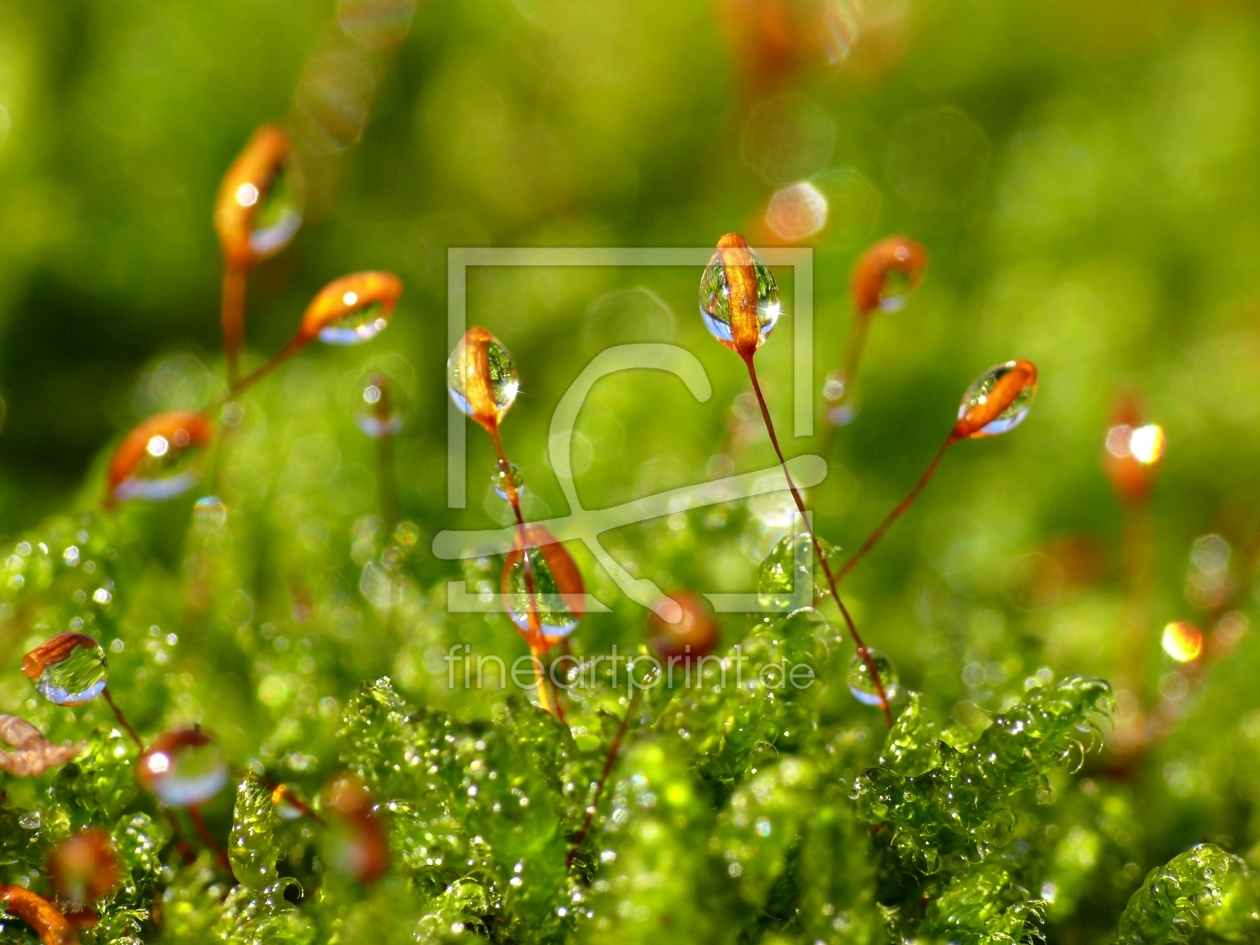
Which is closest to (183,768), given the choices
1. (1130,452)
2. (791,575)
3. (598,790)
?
(598,790)

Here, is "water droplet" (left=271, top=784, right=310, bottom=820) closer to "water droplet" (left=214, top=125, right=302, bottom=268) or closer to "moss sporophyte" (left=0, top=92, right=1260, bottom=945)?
"moss sporophyte" (left=0, top=92, right=1260, bottom=945)

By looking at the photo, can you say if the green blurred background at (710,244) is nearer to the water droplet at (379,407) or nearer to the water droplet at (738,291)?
the water droplet at (379,407)

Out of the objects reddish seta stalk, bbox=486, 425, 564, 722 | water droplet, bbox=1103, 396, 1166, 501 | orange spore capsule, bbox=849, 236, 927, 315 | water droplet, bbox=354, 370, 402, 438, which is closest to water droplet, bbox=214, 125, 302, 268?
water droplet, bbox=354, 370, 402, 438

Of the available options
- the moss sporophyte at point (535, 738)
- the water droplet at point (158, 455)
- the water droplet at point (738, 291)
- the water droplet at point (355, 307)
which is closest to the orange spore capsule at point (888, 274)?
the moss sporophyte at point (535, 738)

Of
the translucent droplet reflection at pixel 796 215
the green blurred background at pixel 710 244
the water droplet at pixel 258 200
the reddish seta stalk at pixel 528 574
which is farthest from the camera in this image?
the translucent droplet reflection at pixel 796 215

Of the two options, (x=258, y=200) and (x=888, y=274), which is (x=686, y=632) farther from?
(x=258, y=200)

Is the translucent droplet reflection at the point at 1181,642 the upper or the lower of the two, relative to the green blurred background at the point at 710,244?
lower
